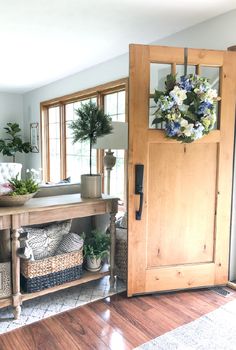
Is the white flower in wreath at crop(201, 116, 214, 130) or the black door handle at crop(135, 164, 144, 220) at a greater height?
the white flower in wreath at crop(201, 116, 214, 130)

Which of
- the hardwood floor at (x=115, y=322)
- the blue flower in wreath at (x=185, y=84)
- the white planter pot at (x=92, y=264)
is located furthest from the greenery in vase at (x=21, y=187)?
the blue flower in wreath at (x=185, y=84)

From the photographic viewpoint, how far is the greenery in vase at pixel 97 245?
8.31ft

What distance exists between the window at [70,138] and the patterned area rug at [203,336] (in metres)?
2.12

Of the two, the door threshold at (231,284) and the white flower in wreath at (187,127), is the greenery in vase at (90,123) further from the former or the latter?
the door threshold at (231,284)

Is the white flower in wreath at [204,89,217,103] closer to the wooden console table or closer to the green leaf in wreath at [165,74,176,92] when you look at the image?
the green leaf in wreath at [165,74,176,92]

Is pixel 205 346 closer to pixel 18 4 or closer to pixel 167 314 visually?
pixel 167 314

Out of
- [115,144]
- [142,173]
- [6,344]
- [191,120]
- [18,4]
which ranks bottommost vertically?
[6,344]

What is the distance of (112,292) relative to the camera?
2.49 metres

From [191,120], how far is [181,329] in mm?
1500

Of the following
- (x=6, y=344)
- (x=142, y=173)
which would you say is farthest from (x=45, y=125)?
(x=6, y=344)

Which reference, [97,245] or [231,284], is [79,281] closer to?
[97,245]

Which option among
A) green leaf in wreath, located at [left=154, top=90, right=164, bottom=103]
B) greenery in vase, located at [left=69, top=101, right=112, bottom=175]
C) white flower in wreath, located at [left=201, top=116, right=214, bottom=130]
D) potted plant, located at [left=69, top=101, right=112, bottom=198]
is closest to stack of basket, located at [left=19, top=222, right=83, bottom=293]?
potted plant, located at [left=69, top=101, right=112, bottom=198]

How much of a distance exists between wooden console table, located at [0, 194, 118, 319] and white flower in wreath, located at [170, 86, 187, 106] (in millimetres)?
974

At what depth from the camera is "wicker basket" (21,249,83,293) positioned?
2.17m
